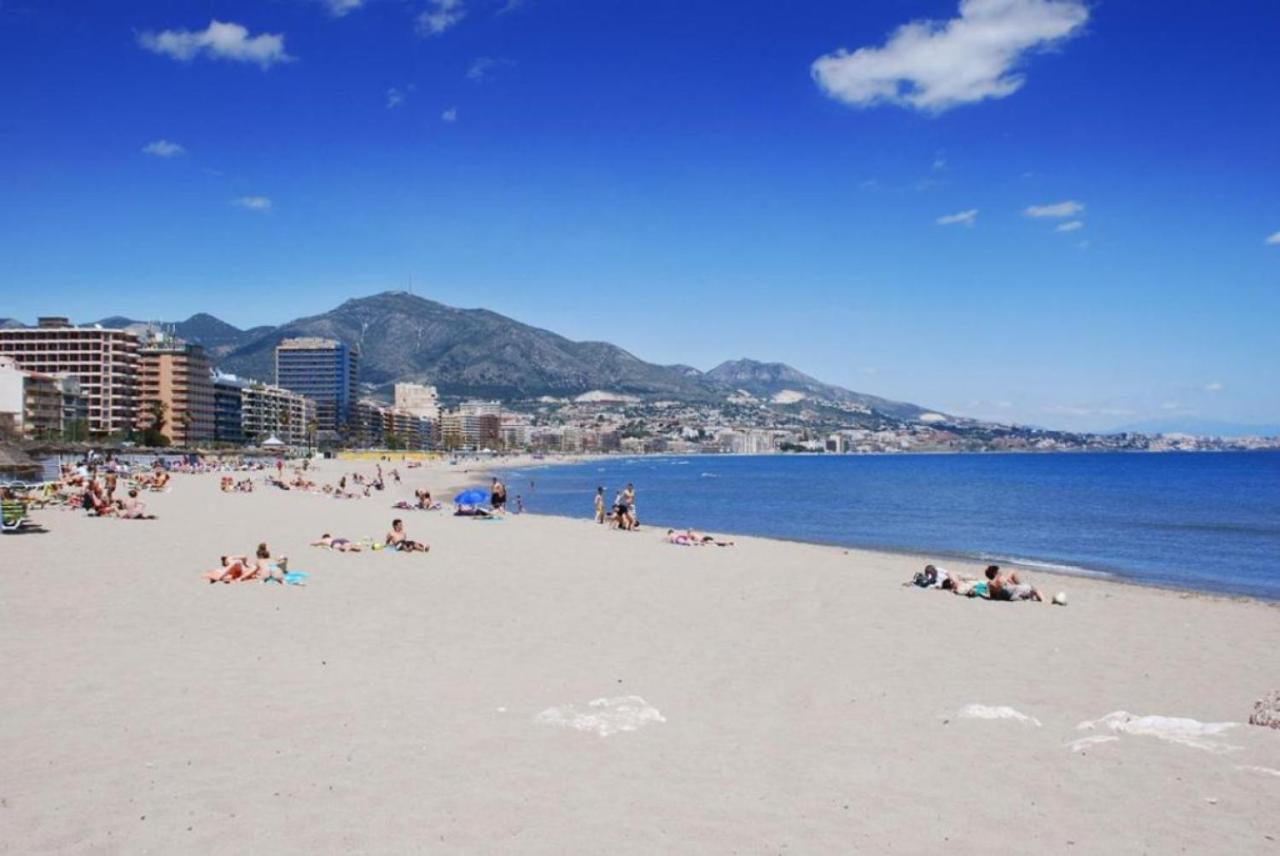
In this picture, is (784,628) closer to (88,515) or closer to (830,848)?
(830,848)

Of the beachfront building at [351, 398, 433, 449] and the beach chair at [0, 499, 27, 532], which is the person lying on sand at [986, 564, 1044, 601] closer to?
the beach chair at [0, 499, 27, 532]

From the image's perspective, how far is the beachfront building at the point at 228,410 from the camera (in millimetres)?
A: 131250

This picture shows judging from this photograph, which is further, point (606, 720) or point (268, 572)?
point (268, 572)

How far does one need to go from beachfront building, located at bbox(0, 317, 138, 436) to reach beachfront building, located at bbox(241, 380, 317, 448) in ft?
71.6

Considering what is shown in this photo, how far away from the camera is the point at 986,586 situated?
50.9 feet

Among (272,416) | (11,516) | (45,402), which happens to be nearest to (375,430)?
(272,416)

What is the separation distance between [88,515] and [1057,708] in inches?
967

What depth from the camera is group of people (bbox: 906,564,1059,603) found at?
15.3m

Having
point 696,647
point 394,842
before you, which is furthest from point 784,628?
point 394,842

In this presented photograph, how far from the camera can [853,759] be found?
664 cm

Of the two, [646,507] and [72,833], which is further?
[646,507]

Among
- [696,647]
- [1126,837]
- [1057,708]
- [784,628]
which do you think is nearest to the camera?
[1126,837]

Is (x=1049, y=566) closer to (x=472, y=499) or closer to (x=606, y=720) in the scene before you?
(x=472, y=499)

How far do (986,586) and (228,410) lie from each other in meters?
136
